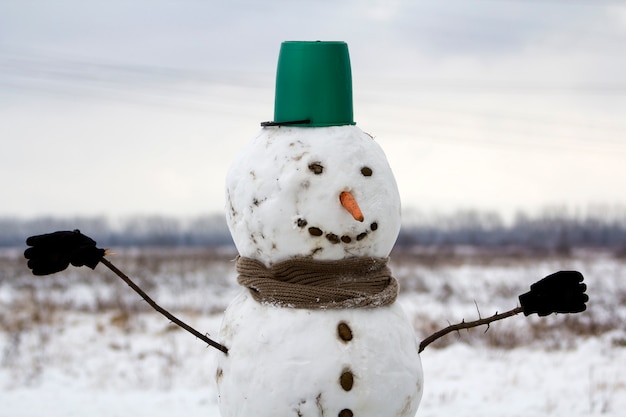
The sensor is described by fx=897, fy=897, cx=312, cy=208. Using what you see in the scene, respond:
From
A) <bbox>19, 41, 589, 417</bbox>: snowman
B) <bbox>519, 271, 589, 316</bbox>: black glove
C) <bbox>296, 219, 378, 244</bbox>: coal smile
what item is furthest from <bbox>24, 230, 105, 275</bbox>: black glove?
<bbox>519, 271, 589, 316</bbox>: black glove

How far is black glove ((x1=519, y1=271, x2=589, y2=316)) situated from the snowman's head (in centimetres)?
67

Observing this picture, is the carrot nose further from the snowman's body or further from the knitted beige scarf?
the knitted beige scarf

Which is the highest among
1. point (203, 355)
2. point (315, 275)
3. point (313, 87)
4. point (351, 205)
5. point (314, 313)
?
point (313, 87)

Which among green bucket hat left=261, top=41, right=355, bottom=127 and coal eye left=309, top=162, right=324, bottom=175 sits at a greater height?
green bucket hat left=261, top=41, right=355, bottom=127

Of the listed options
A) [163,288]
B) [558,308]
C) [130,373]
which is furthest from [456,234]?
[558,308]

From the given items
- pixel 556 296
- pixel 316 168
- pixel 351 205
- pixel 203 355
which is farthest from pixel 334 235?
pixel 203 355

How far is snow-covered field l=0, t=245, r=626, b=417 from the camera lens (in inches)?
294

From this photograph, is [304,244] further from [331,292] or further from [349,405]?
[349,405]

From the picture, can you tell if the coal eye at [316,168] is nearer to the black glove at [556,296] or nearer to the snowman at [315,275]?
the snowman at [315,275]

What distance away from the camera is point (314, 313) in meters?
3.78

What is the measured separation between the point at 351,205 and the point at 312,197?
0.17 metres

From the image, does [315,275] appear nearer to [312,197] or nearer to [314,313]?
[314,313]

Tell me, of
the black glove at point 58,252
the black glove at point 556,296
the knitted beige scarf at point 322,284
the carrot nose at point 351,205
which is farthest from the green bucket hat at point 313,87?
the black glove at point 556,296

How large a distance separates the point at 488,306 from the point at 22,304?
6.87 meters
